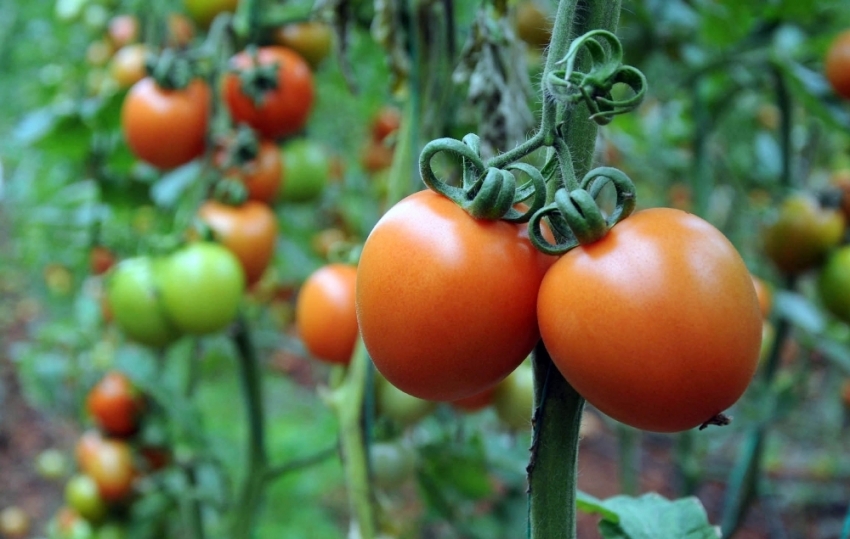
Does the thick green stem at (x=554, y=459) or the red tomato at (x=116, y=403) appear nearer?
the thick green stem at (x=554, y=459)

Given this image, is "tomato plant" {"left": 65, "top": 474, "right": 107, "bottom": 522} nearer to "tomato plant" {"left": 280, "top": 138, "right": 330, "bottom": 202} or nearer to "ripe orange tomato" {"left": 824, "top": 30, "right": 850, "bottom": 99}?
"tomato plant" {"left": 280, "top": 138, "right": 330, "bottom": 202}

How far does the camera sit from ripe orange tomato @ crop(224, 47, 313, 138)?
1025 mm

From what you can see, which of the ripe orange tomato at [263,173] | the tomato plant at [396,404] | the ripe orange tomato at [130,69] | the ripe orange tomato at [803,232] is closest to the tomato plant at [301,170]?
the ripe orange tomato at [263,173]

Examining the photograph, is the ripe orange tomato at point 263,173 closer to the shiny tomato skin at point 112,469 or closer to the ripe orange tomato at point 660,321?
the shiny tomato skin at point 112,469

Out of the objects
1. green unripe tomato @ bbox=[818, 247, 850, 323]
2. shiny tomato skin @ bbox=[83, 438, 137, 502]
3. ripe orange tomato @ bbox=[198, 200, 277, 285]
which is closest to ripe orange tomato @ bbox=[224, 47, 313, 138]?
ripe orange tomato @ bbox=[198, 200, 277, 285]

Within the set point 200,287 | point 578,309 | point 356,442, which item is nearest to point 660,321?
point 578,309

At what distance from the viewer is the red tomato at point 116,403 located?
4.17 ft

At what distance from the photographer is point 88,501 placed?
4.27 ft

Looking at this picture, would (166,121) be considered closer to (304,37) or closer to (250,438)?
(304,37)

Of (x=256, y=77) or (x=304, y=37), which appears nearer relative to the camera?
(x=256, y=77)

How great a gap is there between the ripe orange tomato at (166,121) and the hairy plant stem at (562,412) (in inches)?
29.0

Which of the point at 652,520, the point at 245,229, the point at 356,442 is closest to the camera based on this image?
the point at 652,520

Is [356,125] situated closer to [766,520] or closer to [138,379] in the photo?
[138,379]

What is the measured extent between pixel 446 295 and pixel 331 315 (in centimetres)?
45
